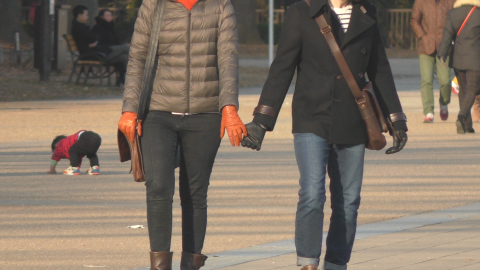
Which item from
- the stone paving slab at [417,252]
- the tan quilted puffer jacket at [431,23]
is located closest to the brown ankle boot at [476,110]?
the tan quilted puffer jacket at [431,23]

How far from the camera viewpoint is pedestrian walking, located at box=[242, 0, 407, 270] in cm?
475

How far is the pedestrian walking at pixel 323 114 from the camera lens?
4.75 m

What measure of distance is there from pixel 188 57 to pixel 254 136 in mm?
507

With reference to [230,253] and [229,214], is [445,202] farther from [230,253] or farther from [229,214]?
[230,253]

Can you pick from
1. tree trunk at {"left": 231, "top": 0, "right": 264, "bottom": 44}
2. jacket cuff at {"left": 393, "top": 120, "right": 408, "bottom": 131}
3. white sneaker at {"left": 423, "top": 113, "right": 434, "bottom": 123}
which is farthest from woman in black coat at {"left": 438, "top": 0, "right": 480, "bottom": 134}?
tree trunk at {"left": 231, "top": 0, "right": 264, "bottom": 44}

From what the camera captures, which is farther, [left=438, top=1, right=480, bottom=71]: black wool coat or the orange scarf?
[left=438, top=1, right=480, bottom=71]: black wool coat

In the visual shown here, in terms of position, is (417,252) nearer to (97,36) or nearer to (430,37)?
(430,37)

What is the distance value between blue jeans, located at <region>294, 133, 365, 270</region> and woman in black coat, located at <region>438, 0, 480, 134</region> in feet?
24.3

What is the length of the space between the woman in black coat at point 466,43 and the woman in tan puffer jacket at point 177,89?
750 centimetres

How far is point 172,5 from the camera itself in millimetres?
4871

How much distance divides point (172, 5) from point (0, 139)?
24.7 ft

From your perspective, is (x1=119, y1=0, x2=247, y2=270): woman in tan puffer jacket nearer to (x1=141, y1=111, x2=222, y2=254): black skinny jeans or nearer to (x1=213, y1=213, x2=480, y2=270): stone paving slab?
(x1=141, y1=111, x2=222, y2=254): black skinny jeans

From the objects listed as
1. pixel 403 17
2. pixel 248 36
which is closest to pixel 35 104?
pixel 248 36

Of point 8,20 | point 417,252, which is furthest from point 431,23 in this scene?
point 8,20
